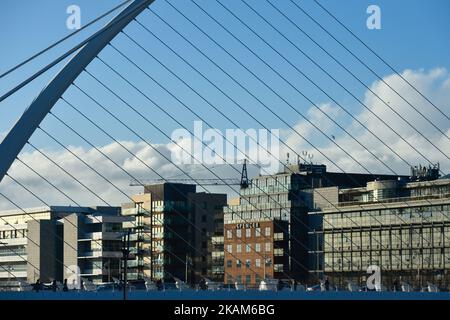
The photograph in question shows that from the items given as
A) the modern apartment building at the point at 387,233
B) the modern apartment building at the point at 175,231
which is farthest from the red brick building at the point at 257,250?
the modern apartment building at the point at 175,231

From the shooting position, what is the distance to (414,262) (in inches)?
5108

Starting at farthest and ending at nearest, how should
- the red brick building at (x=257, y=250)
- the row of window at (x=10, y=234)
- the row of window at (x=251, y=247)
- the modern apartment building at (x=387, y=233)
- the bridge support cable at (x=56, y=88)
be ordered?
the row of window at (x=10, y=234) < the row of window at (x=251, y=247) < the red brick building at (x=257, y=250) < the modern apartment building at (x=387, y=233) < the bridge support cable at (x=56, y=88)

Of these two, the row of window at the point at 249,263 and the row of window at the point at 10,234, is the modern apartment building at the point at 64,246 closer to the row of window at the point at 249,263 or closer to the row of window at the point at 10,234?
the row of window at the point at 10,234

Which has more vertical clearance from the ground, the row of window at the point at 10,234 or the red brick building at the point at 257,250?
the row of window at the point at 10,234

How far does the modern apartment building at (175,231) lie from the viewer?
152 m

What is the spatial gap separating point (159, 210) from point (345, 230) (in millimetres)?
24745

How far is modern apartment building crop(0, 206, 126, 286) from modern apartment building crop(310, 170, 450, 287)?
2064 cm

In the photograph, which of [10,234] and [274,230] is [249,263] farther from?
[10,234]

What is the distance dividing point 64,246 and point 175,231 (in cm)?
1104

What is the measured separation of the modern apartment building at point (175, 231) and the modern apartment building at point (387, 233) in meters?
14.5

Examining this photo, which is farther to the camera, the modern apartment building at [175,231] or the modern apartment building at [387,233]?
the modern apartment building at [175,231]

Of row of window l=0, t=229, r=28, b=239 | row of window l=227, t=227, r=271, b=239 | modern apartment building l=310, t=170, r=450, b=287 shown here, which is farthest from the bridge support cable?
row of window l=0, t=229, r=28, b=239
